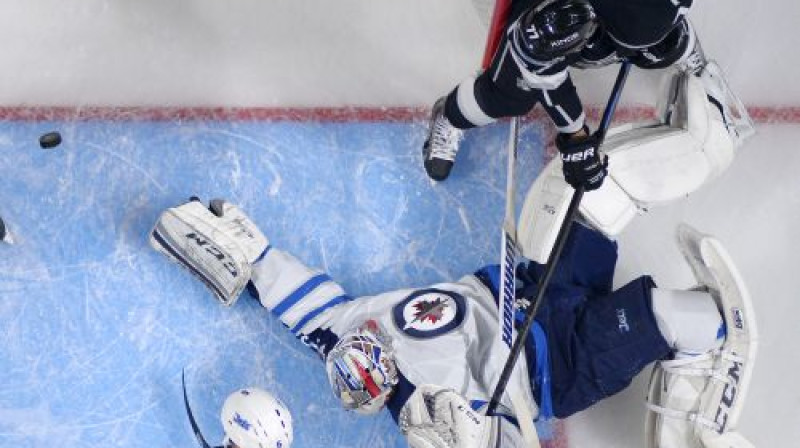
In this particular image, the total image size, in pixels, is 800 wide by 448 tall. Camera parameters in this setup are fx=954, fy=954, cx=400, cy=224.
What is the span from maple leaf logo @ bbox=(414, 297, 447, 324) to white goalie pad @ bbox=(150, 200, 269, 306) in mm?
413

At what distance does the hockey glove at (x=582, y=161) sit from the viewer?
196 centimetres

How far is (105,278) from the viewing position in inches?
91.7

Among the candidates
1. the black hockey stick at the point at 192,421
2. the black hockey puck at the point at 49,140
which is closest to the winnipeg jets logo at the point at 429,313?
the black hockey stick at the point at 192,421

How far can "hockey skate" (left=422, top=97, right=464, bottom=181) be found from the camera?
2367mm

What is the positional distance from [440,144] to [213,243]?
612 mm

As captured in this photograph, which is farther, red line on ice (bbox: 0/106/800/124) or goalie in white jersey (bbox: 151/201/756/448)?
red line on ice (bbox: 0/106/800/124)

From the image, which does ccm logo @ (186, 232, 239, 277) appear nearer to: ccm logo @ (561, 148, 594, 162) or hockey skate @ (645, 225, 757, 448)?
ccm logo @ (561, 148, 594, 162)

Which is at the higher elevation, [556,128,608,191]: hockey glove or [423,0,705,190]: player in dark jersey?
[423,0,705,190]: player in dark jersey

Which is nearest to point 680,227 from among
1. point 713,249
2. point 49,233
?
point 713,249

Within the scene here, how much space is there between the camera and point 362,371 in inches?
76.3

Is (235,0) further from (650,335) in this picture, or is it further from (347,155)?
(650,335)

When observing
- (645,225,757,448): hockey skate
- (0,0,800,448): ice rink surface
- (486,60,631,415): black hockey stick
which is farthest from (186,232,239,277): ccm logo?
(645,225,757,448): hockey skate

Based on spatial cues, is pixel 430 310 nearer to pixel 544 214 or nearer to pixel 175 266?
pixel 544 214

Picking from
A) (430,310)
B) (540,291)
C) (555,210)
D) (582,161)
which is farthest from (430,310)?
(582,161)
